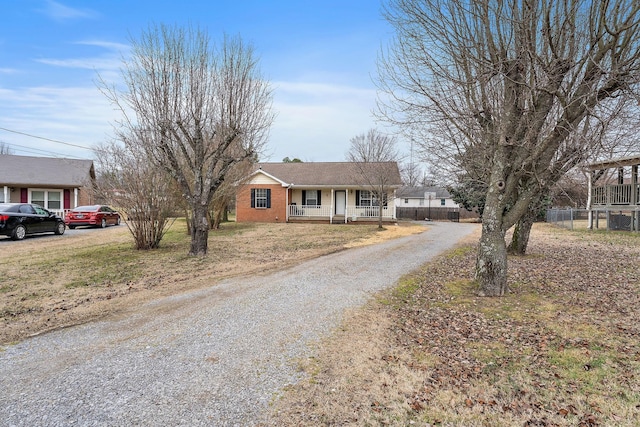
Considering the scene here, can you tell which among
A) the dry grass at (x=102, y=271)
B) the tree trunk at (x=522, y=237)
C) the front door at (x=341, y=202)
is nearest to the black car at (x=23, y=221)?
the dry grass at (x=102, y=271)

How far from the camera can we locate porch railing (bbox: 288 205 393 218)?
24.5 metres

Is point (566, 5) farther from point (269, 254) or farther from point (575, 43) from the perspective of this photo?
point (269, 254)

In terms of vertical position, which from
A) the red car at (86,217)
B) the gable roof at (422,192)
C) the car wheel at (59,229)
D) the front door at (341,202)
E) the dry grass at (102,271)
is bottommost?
the dry grass at (102,271)

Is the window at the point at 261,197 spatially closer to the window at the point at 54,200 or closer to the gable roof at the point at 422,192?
the window at the point at 54,200

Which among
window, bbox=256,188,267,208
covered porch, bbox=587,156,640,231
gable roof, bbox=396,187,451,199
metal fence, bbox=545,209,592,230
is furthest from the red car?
gable roof, bbox=396,187,451,199

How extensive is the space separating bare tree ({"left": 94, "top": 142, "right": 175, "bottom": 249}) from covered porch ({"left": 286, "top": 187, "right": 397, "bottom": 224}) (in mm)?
13481

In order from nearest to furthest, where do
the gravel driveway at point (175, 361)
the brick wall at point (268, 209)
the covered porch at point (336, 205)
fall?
the gravel driveway at point (175, 361) < the covered porch at point (336, 205) < the brick wall at point (268, 209)

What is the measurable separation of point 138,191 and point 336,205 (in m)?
15.7

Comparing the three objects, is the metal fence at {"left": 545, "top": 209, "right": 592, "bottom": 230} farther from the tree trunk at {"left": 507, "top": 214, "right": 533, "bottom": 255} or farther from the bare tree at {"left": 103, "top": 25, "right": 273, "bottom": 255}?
the bare tree at {"left": 103, "top": 25, "right": 273, "bottom": 255}

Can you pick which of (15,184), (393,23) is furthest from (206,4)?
(15,184)

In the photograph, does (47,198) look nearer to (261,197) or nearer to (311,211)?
(261,197)

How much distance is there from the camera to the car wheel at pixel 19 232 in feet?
46.0

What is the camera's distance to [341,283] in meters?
7.45

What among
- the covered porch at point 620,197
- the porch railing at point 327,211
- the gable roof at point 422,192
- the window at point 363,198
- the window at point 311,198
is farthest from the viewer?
the gable roof at point 422,192
